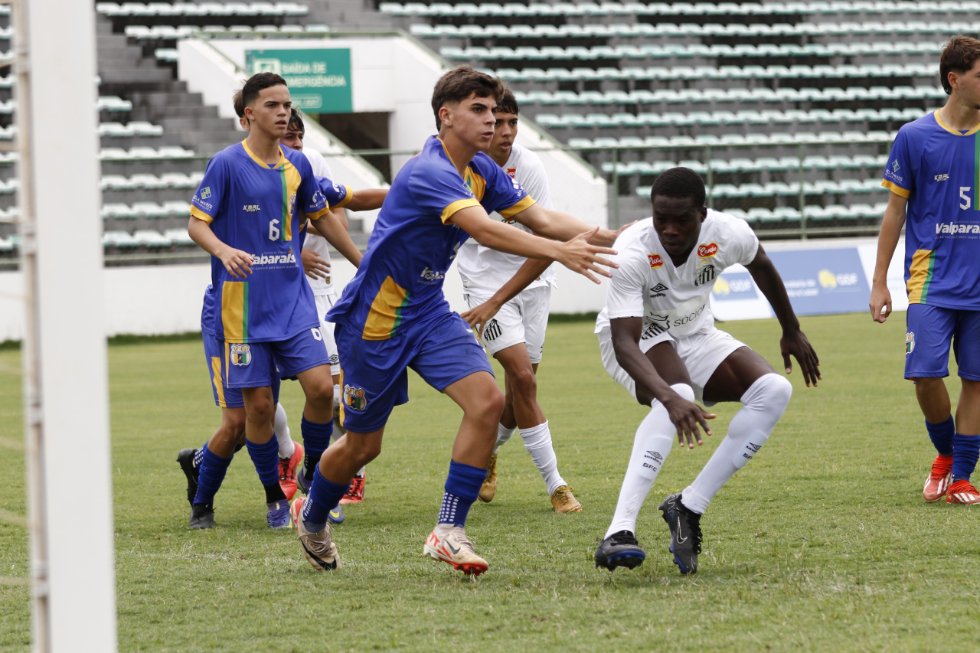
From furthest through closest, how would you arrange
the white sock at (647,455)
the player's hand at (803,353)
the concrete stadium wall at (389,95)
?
the concrete stadium wall at (389,95), the player's hand at (803,353), the white sock at (647,455)

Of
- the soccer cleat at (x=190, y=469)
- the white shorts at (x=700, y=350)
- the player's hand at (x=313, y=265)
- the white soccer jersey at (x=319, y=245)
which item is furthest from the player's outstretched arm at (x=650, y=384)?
the white soccer jersey at (x=319, y=245)

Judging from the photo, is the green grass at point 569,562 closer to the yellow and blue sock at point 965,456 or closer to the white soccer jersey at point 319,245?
the yellow and blue sock at point 965,456

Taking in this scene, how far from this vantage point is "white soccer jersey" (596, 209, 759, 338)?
5.21 meters

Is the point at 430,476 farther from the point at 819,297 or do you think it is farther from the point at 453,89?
the point at 819,297

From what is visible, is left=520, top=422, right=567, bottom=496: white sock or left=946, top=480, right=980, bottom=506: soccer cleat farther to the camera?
left=520, top=422, right=567, bottom=496: white sock

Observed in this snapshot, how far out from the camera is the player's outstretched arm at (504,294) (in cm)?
552

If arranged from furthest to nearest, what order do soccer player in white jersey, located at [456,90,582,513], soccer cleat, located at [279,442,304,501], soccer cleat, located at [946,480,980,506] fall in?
soccer cleat, located at [279,442,304,501]
soccer player in white jersey, located at [456,90,582,513]
soccer cleat, located at [946,480,980,506]

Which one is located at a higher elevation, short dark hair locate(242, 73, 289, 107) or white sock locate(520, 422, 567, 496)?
short dark hair locate(242, 73, 289, 107)

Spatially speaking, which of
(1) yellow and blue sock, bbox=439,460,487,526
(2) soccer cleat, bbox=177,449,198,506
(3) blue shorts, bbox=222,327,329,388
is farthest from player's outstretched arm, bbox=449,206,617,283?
(2) soccer cleat, bbox=177,449,198,506

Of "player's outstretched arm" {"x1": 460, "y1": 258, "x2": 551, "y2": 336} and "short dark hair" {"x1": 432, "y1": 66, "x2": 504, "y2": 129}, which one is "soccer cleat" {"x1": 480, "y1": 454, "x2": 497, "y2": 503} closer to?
"player's outstretched arm" {"x1": 460, "y1": 258, "x2": 551, "y2": 336}

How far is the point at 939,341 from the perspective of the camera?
6.41 metres

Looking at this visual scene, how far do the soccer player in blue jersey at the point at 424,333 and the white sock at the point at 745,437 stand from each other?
2.56 ft

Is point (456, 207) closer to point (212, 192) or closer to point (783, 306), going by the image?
point (783, 306)

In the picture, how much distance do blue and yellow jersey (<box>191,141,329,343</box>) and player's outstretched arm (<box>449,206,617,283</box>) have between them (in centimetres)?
175
